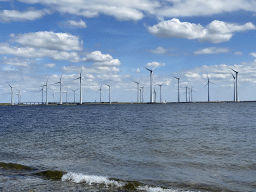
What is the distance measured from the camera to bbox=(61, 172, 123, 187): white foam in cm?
1357

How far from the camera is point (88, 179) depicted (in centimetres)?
1409

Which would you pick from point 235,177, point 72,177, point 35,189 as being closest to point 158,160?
point 235,177

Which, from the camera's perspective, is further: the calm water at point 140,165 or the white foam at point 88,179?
the white foam at point 88,179

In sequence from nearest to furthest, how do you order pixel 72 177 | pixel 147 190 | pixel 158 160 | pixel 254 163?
pixel 147 190 → pixel 72 177 → pixel 254 163 → pixel 158 160

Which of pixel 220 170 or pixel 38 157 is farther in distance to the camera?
pixel 38 157

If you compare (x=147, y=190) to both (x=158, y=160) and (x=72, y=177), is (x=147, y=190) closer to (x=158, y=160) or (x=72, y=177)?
(x=72, y=177)

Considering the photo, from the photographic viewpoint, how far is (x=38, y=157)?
67.3 feet

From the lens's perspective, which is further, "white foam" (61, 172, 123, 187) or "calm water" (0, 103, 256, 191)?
"white foam" (61, 172, 123, 187)

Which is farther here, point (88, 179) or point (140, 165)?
point (140, 165)

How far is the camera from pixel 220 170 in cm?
1593

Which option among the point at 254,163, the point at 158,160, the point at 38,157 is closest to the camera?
the point at 254,163

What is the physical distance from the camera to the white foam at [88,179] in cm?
1357

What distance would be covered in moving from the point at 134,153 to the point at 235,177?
9.05m

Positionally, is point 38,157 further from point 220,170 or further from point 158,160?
point 220,170
